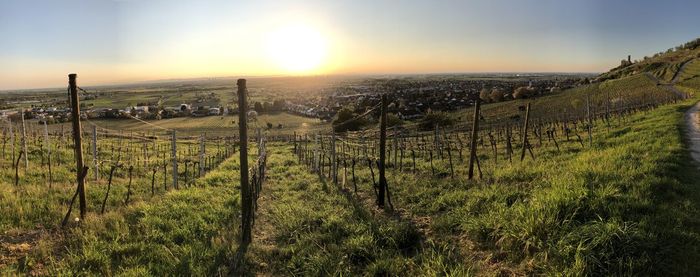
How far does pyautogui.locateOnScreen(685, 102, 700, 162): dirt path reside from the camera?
13908mm

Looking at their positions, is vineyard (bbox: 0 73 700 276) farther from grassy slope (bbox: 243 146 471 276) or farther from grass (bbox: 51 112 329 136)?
grass (bbox: 51 112 329 136)

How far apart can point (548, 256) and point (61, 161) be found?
65.4 ft

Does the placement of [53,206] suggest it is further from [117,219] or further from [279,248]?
[279,248]

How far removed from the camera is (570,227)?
613 cm

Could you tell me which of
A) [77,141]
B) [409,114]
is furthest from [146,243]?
[409,114]

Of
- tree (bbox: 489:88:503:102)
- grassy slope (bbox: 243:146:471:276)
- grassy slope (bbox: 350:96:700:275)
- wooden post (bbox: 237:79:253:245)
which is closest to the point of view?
grassy slope (bbox: 350:96:700:275)

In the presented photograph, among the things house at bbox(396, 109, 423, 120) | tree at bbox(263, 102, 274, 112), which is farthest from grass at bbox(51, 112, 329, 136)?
tree at bbox(263, 102, 274, 112)

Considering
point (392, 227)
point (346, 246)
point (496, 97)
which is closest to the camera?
point (346, 246)

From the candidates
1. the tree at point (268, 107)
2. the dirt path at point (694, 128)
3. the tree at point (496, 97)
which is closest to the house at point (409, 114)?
the tree at point (496, 97)

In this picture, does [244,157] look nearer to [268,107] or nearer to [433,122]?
[433,122]

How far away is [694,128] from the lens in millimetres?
20219

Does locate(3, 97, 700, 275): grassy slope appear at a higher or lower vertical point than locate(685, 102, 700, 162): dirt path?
lower

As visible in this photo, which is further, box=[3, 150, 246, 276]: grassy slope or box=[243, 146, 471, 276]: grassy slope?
box=[3, 150, 246, 276]: grassy slope

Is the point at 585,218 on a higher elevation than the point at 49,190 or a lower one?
higher
